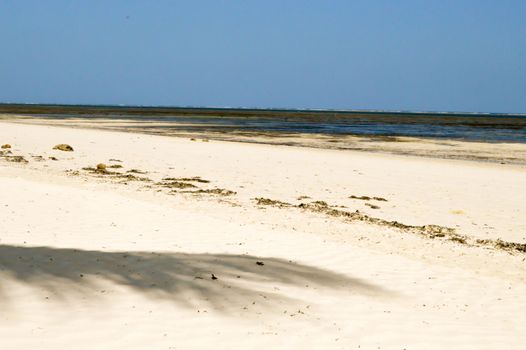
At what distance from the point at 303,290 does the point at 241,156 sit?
16.0m

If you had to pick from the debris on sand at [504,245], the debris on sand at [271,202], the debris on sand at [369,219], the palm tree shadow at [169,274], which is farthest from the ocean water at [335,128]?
the palm tree shadow at [169,274]

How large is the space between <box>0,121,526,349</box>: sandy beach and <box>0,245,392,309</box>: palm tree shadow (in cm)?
2

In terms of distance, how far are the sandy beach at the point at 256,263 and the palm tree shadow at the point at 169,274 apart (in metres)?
0.02

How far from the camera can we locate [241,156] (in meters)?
22.5

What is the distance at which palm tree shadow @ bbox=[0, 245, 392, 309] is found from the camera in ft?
20.3

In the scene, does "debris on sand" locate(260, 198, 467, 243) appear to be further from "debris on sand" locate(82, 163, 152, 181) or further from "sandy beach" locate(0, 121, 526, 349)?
"debris on sand" locate(82, 163, 152, 181)

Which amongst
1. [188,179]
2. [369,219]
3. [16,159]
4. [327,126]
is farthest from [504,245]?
[327,126]

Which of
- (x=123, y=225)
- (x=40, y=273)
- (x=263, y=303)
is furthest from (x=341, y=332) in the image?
(x=123, y=225)

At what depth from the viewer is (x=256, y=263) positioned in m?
7.57

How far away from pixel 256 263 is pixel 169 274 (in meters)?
1.16

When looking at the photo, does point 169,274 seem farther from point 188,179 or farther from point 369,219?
point 188,179

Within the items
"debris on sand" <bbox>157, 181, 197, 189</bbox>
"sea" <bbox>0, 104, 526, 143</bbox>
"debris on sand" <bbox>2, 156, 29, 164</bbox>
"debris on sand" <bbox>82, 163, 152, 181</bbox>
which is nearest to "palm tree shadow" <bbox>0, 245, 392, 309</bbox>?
"debris on sand" <bbox>157, 181, 197, 189</bbox>

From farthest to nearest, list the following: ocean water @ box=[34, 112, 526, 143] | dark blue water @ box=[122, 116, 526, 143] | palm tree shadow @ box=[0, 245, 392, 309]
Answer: ocean water @ box=[34, 112, 526, 143] < dark blue water @ box=[122, 116, 526, 143] < palm tree shadow @ box=[0, 245, 392, 309]

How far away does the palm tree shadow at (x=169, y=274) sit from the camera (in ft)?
20.3
